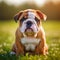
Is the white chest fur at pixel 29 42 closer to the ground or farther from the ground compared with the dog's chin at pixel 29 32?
closer to the ground

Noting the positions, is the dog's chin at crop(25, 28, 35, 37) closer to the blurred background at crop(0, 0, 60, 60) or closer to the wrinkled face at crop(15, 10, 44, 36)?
the wrinkled face at crop(15, 10, 44, 36)

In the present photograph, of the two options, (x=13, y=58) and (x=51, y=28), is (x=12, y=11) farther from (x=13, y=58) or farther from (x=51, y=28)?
(x=51, y=28)

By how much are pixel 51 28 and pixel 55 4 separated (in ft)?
3.77

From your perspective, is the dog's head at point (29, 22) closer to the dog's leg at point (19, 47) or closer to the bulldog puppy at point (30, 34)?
the bulldog puppy at point (30, 34)

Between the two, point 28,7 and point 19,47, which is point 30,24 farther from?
point 28,7

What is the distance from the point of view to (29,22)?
3.28m

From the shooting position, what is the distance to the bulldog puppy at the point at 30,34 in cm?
329

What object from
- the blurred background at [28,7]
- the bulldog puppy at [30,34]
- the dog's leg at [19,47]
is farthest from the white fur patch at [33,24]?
the blurred background at [28,7]

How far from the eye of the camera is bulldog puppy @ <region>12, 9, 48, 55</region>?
329cm

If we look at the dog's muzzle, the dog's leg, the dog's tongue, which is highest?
the dog's muzzle

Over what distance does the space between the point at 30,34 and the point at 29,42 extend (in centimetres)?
8

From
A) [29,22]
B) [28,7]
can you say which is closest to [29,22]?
[29,22]

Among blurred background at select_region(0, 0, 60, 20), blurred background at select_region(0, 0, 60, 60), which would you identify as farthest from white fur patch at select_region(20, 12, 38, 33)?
blurred background at select_region(0, 0, 60, 20)

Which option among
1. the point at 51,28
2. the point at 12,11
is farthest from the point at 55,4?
the point at 51,28
